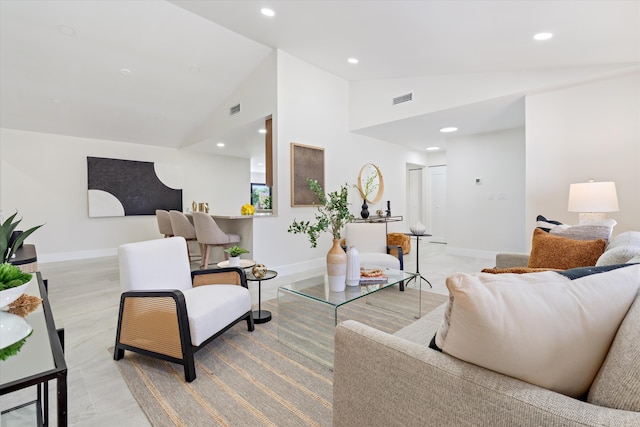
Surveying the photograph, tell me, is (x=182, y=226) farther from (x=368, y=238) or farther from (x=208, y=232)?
(x=368, y=238)

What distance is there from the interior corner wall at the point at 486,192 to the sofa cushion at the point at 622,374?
17.7 feet

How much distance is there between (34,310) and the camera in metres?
1.28

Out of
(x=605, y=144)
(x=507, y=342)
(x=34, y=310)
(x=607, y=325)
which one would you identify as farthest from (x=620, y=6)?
(x=34, y=310)

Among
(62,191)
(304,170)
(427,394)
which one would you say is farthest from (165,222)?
(427,394)

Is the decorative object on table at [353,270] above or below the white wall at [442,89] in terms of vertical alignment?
below

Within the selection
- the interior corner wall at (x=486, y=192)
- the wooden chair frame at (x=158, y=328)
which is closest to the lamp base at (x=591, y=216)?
the interior corner wall at (x=486, y=192)

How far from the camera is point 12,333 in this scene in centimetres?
104

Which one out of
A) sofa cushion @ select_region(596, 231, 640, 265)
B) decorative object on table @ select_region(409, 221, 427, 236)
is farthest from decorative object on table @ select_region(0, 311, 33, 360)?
decorative object on table @ select_region(409, 221, 427, 236)

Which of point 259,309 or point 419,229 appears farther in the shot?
point 419,229

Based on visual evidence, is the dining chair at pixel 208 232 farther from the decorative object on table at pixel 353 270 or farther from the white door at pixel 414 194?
the white door at pixel 414 194

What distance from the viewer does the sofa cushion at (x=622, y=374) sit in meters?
0.59

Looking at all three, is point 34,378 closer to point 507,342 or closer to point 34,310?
point 34,310

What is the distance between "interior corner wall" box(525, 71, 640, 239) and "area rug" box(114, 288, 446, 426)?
3.61 metres

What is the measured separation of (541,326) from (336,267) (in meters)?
1.55
